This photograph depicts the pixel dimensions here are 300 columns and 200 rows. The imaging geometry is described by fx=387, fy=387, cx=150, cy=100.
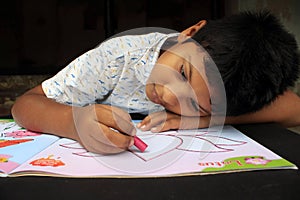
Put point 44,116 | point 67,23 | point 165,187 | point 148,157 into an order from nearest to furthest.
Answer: point 165,187 → point 148,157 → point 44,116 → point 67,23

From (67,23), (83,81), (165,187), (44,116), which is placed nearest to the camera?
(165,187)

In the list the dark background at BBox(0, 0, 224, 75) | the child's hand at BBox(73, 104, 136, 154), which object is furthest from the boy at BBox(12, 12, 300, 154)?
the dark background at BBox(0, 0, 224, 75)

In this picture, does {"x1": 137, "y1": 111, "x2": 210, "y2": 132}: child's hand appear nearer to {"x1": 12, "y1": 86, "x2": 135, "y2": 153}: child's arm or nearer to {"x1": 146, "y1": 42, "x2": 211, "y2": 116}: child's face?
{"x1": 146, "y1": 42, "x2": 211, "y2": 116}: child's face

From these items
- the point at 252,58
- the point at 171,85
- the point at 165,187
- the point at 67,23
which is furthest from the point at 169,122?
the point at 67,23

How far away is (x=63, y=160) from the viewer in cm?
43

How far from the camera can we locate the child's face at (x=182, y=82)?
1.89 ft

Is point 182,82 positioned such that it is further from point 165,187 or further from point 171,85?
point 165,187

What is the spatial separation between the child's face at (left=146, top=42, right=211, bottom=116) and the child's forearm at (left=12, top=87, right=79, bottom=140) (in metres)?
0.15

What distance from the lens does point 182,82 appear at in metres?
0.58

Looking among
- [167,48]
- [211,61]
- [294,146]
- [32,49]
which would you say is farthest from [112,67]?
[32,49]

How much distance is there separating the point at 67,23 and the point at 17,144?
1.14 metres

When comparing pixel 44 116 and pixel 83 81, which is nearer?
pixel 44 116

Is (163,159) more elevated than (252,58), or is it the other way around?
(252,58)

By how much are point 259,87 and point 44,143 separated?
0.30 m
